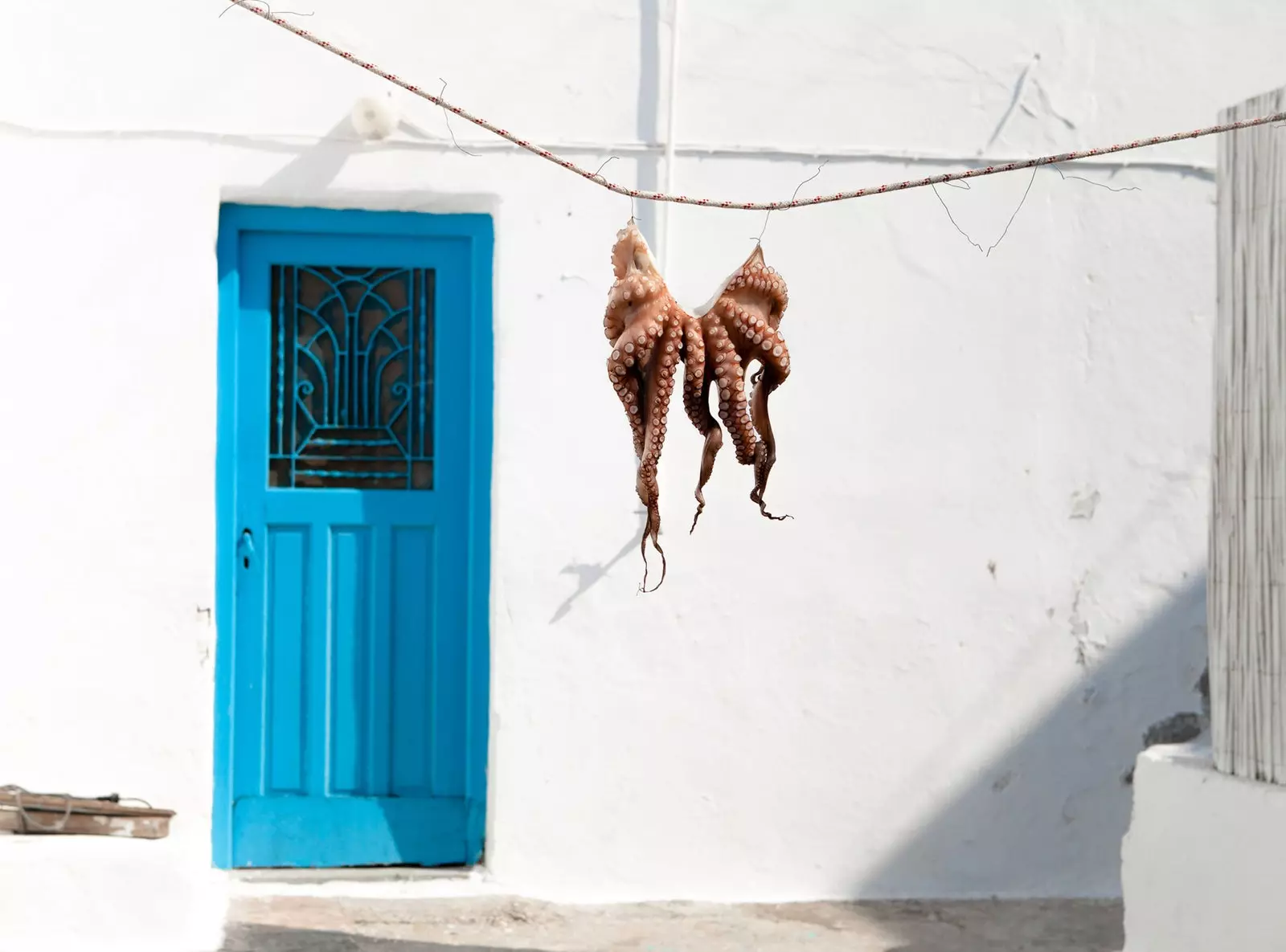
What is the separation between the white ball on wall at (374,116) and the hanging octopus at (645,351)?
5.92 feet

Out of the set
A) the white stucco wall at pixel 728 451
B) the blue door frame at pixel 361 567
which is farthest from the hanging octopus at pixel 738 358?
the blue door frame at pixel 361 567

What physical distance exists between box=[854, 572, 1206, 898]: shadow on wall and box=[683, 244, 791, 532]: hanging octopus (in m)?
2.23

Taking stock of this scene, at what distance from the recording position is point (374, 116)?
15.8ft

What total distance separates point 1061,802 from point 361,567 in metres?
2.54

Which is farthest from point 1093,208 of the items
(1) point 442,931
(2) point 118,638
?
(2) point 118,638

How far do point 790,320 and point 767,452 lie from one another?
176cm

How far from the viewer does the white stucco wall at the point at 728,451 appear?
15.8 feet

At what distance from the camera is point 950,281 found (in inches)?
202

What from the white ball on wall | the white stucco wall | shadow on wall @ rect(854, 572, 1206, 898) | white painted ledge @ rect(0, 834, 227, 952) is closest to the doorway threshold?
the white stucco wall

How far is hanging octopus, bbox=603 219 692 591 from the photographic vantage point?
10.4 ft

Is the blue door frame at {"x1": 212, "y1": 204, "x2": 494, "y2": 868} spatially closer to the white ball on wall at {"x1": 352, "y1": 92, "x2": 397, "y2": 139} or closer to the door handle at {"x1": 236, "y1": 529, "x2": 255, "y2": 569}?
the door handle at {"x1": 236, "y1": 529, "x2": 255, "y2": 569}

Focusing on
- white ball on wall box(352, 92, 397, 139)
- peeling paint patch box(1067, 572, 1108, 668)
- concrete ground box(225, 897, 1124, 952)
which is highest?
white ball on wall box(352, 92, 397, 139)

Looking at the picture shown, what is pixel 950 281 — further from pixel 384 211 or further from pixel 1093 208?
pixel 384 211

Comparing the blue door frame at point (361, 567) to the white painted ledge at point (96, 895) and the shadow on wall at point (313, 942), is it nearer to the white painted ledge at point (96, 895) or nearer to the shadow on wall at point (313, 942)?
the shadow on wall at point (313, 942)
